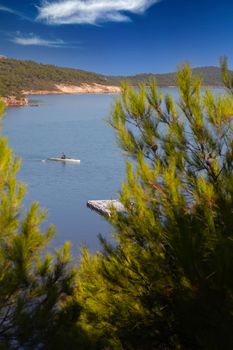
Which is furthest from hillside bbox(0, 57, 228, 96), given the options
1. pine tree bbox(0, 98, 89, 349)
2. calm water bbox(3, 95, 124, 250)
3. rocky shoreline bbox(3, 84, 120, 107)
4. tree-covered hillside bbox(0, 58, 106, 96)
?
pine tree bbox(0, 98, 89, 349)

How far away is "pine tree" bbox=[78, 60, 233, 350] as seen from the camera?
3.78 m

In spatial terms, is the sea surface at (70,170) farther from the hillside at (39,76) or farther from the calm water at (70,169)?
the hillside at (39,76)

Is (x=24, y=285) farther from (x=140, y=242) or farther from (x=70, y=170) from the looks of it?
(x=70, y=170)

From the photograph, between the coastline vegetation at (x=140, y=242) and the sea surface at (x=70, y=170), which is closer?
the coastline vegetation at (x=140, y=242)

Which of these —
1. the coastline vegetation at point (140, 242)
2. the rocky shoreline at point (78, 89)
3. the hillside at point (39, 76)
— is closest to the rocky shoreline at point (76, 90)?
the rocky shoreline at point (78, 89)

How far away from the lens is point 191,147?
15.6 feet

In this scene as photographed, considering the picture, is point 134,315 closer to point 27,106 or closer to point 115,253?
point 115,253

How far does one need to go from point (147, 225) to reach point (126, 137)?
971 millimetres

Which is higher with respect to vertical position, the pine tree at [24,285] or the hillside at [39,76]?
the pine tree at [24,285]

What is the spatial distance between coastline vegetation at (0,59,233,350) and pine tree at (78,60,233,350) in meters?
0.01

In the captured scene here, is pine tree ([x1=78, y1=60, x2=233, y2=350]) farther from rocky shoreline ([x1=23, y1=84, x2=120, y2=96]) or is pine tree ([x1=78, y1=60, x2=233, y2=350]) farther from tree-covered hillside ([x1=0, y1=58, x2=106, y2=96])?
rocky shoreline ([x1=23, y1=84, x2=120, y2=96])

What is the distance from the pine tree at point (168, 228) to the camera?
3.78m

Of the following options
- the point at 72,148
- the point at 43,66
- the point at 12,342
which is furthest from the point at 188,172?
the point at 43,66

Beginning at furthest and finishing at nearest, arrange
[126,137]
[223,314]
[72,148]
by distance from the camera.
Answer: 1. [72,148]
2. [126,137]
3. [223,314]
